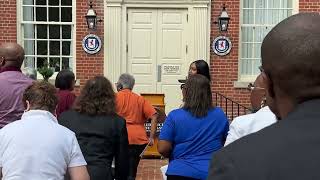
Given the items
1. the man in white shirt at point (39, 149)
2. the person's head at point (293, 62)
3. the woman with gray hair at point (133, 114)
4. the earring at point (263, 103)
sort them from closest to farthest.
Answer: the person's head at point (293, 62) < the man in white shirt at point (39, 149) < the earring at point (263, 103) < the woman with gray hair at point (133, 114)

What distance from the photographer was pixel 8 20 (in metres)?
13.6

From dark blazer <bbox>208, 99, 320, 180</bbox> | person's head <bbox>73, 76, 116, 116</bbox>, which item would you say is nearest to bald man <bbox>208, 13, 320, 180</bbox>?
dark blazer <bbox>208, 99, 320, 180</bbox>

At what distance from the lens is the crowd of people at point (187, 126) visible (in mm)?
1649

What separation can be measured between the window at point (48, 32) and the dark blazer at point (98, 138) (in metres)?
8.78

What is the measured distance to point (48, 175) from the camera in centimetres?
393

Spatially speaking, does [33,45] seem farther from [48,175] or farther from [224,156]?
[224,156]

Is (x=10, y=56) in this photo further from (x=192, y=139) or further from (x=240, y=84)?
(x=240, y=84)

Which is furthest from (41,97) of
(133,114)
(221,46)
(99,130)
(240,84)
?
(240,84)

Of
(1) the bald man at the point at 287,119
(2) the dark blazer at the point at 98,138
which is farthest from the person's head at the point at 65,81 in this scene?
(1) the bald man at the point at 287,119

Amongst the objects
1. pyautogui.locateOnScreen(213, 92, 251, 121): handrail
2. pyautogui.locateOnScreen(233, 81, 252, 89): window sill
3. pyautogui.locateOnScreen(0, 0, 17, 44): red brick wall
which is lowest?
pyautogui.locateOnScreen(213, 92, 251, 121): handrail

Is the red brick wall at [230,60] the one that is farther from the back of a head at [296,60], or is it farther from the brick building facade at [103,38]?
the back of a head at [296,60]

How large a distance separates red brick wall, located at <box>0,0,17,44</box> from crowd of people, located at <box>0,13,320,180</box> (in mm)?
6821

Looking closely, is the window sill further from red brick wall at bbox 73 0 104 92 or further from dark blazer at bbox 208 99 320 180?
dark blazer at bbox 208 99 320 180

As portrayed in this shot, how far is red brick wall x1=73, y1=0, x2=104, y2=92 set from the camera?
1359cm
